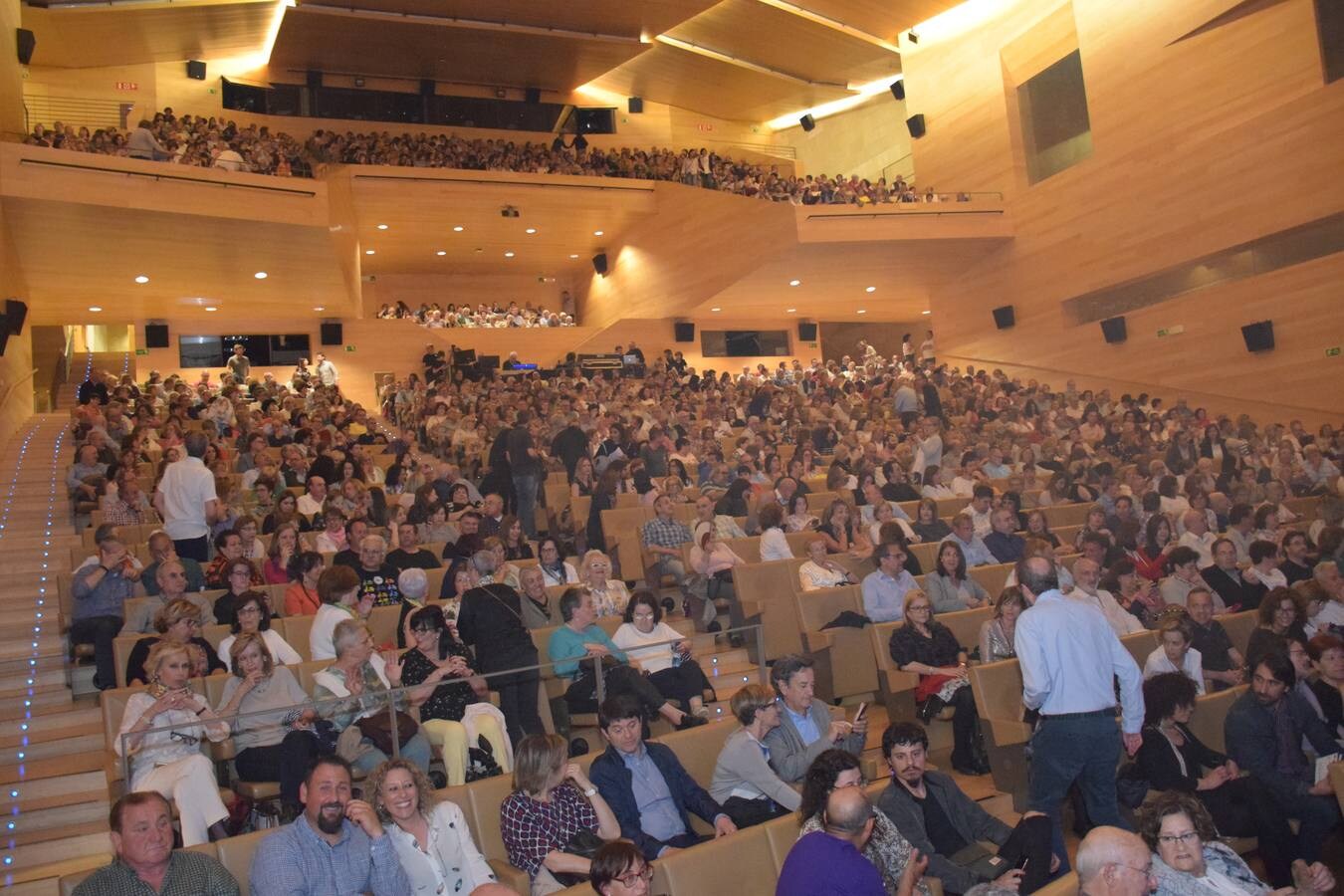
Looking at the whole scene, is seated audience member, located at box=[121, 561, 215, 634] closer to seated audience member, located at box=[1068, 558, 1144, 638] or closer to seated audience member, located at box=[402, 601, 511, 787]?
seated audience member, located at box=[402, 601, 511, 787]

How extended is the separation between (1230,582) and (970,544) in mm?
1524

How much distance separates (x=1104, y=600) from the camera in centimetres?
603

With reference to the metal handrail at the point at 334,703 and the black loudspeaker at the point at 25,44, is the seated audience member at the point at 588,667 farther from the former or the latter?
the black loudspeaker at the point at 25,44

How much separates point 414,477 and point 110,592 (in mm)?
3358

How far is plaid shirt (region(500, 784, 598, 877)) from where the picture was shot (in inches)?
140


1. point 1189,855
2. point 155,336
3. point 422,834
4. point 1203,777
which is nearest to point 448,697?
point 422,834

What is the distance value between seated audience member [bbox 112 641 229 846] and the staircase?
0.62 meters

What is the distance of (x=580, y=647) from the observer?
16.2 feet

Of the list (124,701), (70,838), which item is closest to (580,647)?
(124,701)

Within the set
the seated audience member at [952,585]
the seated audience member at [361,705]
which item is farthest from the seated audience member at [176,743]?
the seated audience member at [952,585]

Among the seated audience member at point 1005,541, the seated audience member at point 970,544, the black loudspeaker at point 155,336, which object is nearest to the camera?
the seated audience member at point 970,544

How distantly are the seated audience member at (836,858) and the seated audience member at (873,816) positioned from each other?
165 mm

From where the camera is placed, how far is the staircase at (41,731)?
4.39 m

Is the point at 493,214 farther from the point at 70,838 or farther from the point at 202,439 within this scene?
the point at 70,838
